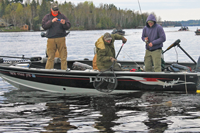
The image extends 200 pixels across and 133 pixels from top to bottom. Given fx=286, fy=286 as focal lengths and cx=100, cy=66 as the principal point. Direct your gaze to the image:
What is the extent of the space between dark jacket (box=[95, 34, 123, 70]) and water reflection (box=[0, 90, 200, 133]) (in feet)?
2.94

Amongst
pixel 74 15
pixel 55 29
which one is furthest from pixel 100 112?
pixel 74 15

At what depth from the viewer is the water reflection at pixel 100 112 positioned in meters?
5.60

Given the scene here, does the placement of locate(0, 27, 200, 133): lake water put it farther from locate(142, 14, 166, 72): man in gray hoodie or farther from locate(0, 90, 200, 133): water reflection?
locate(142, 14, 166, 72): man in gray hoodie

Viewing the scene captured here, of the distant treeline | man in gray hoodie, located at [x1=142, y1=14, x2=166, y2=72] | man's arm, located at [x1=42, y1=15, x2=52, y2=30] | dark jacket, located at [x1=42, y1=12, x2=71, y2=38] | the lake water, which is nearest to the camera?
the lake water

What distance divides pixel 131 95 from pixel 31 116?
2772mm

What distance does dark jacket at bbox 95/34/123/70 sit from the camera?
7.46 metres

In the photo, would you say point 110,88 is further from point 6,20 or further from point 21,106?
point 6,20

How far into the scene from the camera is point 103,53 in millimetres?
7461

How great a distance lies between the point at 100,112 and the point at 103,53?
1.67 m

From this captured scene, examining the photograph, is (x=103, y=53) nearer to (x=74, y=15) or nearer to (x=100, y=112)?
(x=100, y=112)

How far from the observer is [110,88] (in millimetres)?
7703

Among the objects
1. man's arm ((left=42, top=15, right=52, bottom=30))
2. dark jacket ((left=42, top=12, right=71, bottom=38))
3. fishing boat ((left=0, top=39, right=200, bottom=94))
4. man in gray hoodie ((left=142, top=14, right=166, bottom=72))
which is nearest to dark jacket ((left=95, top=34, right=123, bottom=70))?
fishing boat ((left=0, top=39, right=200, bottom=94))

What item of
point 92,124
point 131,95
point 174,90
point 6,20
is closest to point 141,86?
point 131,95

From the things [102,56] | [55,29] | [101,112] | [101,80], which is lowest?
[101,112]
